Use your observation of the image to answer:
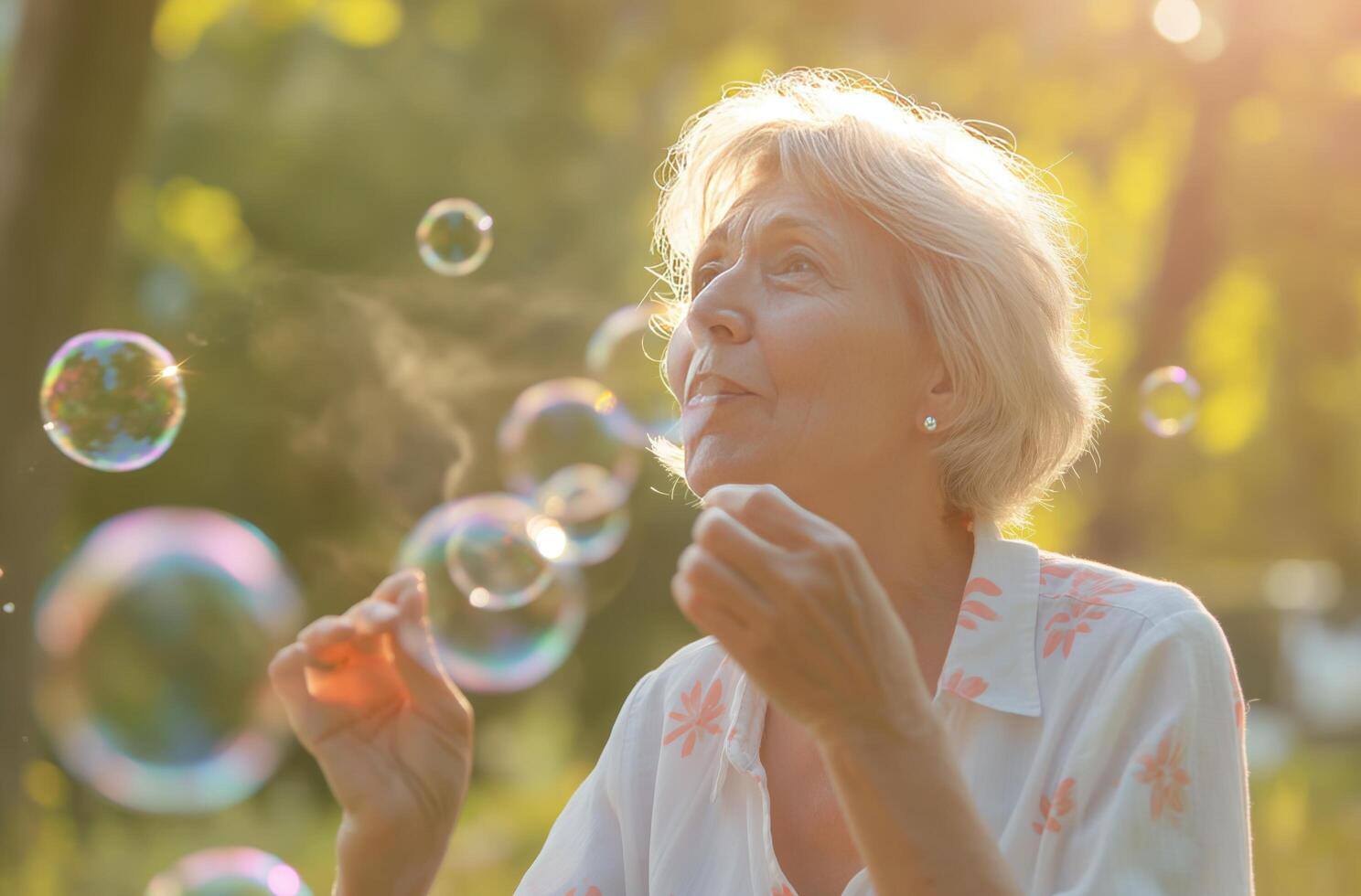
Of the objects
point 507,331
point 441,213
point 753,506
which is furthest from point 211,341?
point 753,506

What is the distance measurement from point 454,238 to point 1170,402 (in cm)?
195

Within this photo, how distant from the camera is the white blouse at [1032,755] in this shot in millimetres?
1669

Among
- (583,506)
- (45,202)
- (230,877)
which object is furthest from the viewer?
(45,202)

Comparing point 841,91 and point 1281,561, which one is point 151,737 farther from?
point 1281,561

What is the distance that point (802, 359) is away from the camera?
81.4 inches

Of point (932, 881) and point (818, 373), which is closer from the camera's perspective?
point (932, 881)

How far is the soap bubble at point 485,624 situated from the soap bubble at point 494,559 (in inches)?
0.9

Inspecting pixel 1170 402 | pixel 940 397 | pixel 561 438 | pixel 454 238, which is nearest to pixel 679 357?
pixel 940 397

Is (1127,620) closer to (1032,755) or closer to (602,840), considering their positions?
(1032,755)

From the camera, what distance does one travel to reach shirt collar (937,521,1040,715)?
1879mm

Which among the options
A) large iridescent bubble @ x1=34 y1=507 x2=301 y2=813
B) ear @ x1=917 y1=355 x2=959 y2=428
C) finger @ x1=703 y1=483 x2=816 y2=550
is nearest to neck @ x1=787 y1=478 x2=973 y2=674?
ear @ x1=917 y1=355 x2=959 y2=428

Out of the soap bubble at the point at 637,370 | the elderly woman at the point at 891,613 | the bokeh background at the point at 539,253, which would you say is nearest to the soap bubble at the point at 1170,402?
the soap bubble at the point at 637,370

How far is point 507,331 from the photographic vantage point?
10.0 meters

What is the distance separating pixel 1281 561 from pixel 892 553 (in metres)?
18.6
